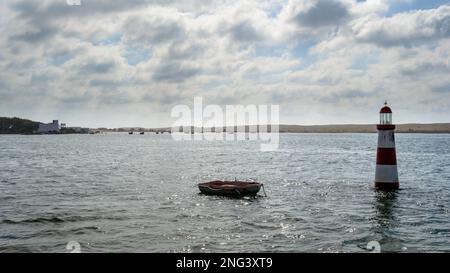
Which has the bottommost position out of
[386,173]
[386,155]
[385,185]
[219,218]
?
[219,218]

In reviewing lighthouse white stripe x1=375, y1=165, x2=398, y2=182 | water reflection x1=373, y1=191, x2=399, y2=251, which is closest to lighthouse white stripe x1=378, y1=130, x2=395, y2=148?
lighthouse white stripe x1=375, y1=165, x2=398, y2=182

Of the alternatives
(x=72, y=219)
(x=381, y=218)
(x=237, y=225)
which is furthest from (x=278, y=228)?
(x=72, y=219)

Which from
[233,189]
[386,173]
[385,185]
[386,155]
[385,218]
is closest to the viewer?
[385,218]

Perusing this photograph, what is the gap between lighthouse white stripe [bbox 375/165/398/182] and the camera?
3812 centimetres

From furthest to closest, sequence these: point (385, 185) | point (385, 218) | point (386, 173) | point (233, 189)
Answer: point (233, 189), point (385, 185), point (386, 173), point (385, 218)

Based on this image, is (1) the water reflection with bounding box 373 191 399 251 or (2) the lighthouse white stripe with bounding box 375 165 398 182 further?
(2) the lighthouse white stripe with bounding box 375 165 398 182

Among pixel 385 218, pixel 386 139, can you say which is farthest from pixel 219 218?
pixel 386 139

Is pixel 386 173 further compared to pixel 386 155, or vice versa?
pixel 386 173

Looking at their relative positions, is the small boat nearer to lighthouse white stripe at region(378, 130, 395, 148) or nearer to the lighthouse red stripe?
the lighthouse red stripe

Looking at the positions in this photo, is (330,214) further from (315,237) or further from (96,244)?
(96,244)

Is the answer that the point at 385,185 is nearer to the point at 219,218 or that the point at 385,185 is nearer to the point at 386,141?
the point at 386,141

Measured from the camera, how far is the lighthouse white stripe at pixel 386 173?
3812 centimetres

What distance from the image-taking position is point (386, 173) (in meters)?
38.4

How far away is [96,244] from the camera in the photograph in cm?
2330
